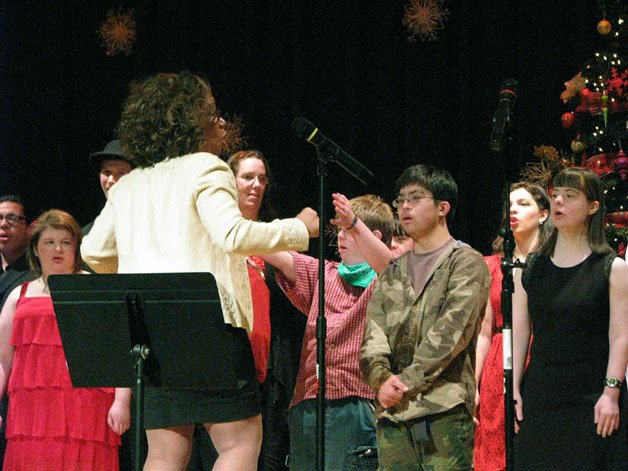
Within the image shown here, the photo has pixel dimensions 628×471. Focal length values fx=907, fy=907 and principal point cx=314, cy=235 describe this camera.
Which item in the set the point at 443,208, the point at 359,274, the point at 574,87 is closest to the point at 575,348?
the point at 443,208

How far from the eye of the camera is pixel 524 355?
358cm

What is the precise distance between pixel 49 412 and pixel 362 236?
1.65 meters

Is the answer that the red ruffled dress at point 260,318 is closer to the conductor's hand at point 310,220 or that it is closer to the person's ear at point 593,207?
the conductor's hand at point 310,220

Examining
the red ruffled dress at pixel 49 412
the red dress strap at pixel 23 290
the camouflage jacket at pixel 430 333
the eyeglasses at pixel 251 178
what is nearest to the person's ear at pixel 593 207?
the camouflage jacket at pixel 430 333

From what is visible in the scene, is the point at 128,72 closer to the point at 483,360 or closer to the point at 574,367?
the point at 483,360

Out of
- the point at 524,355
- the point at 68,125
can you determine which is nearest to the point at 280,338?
the point at 524,355

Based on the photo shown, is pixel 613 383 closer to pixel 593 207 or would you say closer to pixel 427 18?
pixel 593 207

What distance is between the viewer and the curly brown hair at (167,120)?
9.14 ft

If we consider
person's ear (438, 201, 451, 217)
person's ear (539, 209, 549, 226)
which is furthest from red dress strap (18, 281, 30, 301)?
person's ear (539, 209, 549, 226)

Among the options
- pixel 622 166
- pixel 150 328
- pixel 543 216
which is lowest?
pixel 150 328

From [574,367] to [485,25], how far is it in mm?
2427

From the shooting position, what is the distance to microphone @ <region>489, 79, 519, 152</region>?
9.91 feet

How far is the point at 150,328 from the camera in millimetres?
2541

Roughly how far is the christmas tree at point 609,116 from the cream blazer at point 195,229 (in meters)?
1.98
